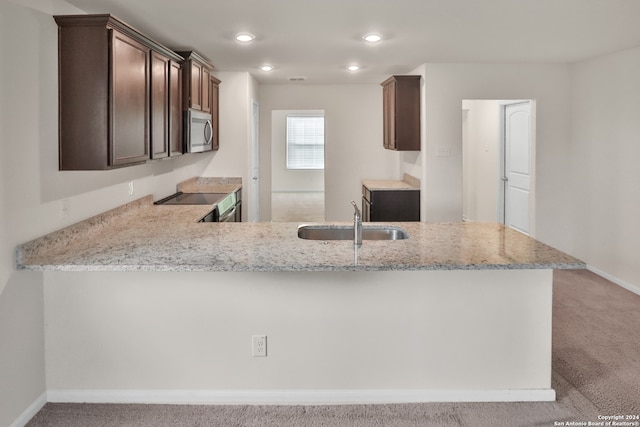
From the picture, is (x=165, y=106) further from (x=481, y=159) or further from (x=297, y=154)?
(x=297, y=154)

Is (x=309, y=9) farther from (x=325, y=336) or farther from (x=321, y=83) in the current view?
(x=321, y=83)

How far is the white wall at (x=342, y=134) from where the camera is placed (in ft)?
25.9

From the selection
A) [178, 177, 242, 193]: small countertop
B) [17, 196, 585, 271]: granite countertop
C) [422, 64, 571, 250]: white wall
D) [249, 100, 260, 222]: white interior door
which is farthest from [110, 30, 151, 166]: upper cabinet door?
[249, 100, 260, 222]: white interior door

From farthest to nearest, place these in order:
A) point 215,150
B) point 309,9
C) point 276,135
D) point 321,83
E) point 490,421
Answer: point 276,135, point 321,83, point 215,150, point 309,9, point 490,421

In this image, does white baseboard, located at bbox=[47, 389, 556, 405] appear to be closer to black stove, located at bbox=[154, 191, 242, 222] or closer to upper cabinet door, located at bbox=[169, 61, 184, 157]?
black stove, located at bbox=[154, 191, 242, 222]

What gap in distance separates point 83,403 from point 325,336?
132 centimetres

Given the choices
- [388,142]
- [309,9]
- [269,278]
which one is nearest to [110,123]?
[269,278]

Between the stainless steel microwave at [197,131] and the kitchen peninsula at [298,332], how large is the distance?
1.89 m

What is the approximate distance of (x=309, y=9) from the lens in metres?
3.43

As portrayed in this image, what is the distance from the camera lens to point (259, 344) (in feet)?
9.36

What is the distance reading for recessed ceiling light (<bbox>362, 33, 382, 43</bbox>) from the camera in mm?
4207

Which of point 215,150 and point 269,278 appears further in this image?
point 215,150

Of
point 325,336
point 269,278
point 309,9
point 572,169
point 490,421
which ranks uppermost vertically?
point 309,9

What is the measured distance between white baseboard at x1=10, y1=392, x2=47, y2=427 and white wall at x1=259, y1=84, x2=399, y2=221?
522 centimetres
